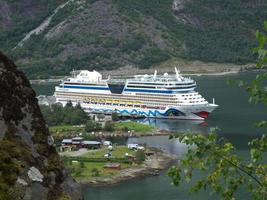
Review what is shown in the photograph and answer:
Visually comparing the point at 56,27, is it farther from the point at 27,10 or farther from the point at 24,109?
the point at 24,109

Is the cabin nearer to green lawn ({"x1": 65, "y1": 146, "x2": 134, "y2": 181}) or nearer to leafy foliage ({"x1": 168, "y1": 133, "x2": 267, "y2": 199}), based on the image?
green lawn ({"x1": 65, "y1": 146, "x2": 134, "y2": 181})

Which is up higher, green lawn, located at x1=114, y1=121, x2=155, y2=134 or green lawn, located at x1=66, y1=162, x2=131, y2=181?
green lawn, located at x1=114, y1=121, x2=155, y2=134

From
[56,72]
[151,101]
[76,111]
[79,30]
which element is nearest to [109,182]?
[76,111]

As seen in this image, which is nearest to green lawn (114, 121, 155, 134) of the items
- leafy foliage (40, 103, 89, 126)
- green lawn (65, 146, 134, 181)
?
leafy foliage (40, 103, 89, 126)

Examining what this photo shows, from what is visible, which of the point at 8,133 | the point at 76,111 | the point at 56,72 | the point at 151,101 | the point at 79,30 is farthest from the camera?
the point at 79,30

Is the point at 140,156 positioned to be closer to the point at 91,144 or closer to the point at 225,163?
the point at 91,144
